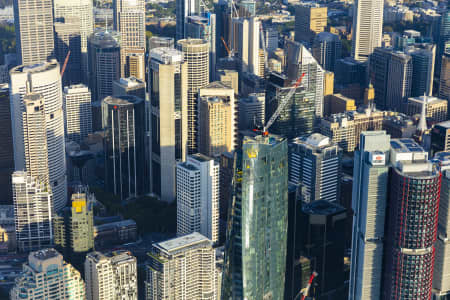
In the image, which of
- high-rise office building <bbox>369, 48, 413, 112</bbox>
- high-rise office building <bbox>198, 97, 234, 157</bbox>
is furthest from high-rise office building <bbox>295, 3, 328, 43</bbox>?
high-rise office building <bbox>198, 97, 234, 157</bbox>

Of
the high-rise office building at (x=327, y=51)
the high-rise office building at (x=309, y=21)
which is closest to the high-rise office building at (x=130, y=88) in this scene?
the high-rise office building at (x=327, y=51)

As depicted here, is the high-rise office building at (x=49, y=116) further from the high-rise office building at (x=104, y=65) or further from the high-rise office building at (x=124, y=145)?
the high-rise office building at (x=104, y=65)

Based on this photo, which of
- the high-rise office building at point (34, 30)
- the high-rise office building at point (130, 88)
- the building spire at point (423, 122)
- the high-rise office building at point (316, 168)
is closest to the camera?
the high-rise office building at point (316, 168)

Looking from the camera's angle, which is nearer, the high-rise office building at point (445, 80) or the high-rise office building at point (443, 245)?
the high-rise office building at point (443, 245)

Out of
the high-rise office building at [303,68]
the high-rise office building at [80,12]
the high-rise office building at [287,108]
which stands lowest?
the high-rise office building at [287,108]

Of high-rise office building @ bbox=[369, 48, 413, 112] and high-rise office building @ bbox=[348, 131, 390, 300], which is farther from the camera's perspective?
high-rise office building @ bbox=[369, 48, 413, 112]

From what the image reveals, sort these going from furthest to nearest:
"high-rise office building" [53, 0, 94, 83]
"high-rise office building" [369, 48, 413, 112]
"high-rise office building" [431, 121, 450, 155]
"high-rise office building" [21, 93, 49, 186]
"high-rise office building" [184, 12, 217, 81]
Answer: "high-rise office building" [53, 0, 94, 83] < "high-rise office building" [184, 12, 217, 81] < "high-rise office building" [369, 48, 413, 112] < "high-rise office building" [431, 121, 450, 155] < "high-rise office building" [21, 93, 49, 186]

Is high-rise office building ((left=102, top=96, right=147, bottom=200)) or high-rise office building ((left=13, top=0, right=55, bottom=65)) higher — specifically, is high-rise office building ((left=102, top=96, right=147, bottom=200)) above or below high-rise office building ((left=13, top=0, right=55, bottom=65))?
below

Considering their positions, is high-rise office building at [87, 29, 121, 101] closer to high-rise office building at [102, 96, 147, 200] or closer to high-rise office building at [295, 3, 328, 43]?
high-rise office building at [102, 96, 147, 200]
